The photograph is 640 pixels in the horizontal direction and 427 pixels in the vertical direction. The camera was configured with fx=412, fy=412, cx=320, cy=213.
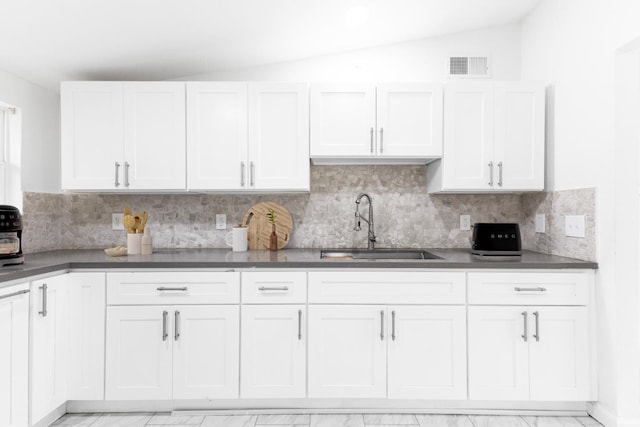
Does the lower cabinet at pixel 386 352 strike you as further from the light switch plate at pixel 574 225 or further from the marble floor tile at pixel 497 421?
the light switch plate at pixel 574 225

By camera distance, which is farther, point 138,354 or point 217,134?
point 217,134

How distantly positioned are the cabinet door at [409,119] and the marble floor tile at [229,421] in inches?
71.8

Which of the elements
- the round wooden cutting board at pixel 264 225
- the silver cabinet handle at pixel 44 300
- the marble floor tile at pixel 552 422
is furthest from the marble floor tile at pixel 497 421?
the silver cabinet handle at pixel 44 300

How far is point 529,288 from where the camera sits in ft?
7.80

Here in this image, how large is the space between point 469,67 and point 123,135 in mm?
2522

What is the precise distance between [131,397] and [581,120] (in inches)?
123

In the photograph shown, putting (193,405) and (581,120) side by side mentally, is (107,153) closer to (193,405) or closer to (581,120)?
(193,405)

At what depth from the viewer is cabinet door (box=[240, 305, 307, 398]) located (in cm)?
240

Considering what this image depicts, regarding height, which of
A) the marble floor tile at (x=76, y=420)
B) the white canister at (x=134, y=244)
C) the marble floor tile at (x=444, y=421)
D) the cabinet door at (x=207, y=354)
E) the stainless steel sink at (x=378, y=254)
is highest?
the white canister at (x=134, y=244)

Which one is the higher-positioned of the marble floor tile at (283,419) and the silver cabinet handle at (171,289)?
the silver cabinet handle at (171,289)

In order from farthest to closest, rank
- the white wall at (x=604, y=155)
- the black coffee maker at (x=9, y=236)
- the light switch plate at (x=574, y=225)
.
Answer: the light switch plate at (x=574, y=225) → the white wall at (x=604, y=155) → the black coffee maker at (x=9, y=236)

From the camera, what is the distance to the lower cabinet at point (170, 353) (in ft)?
7.81

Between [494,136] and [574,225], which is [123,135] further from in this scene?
[574,225]

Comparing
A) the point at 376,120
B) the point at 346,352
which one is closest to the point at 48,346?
the point at 346,352
